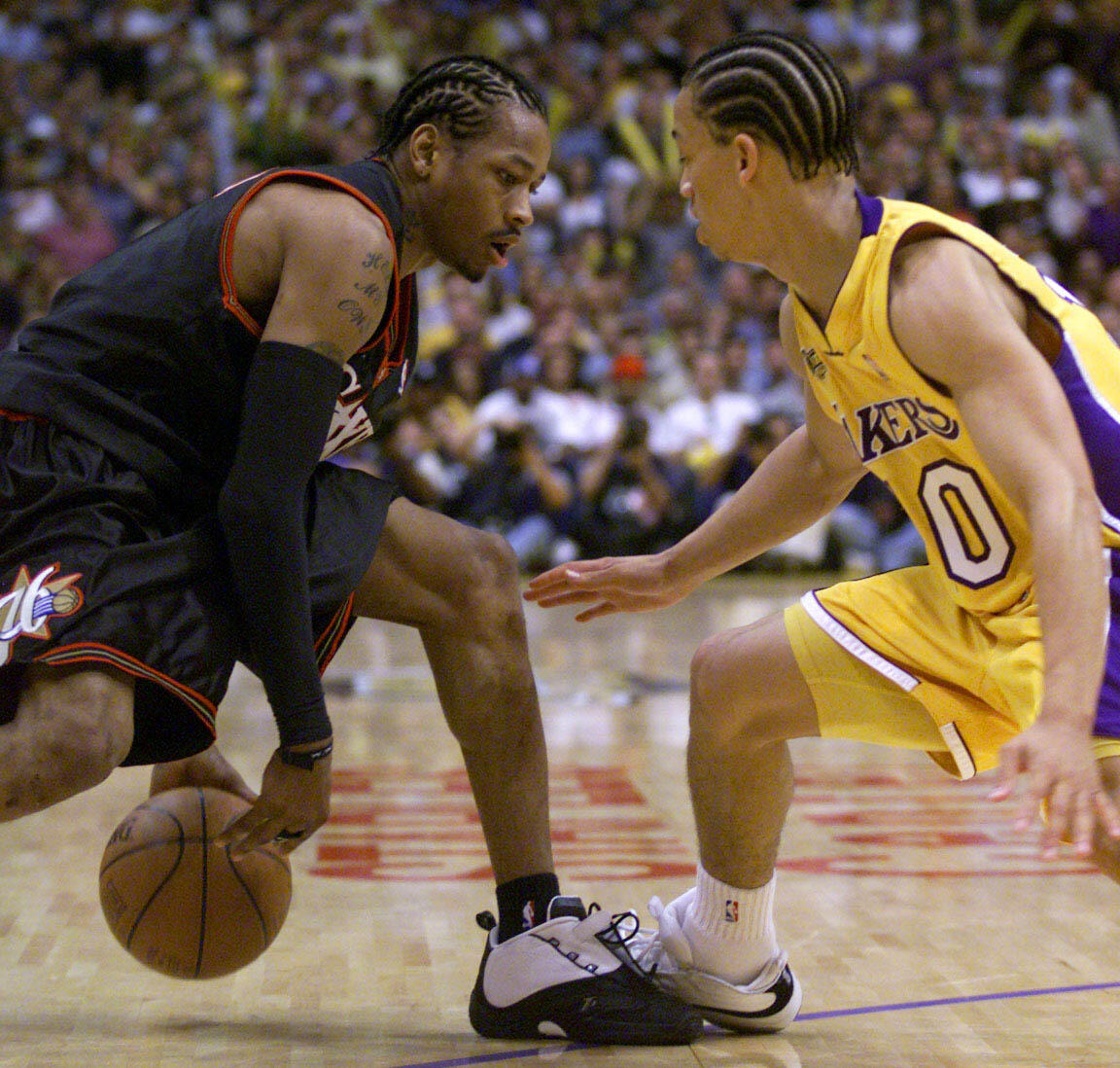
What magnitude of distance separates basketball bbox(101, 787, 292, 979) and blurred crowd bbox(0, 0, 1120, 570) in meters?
7.70

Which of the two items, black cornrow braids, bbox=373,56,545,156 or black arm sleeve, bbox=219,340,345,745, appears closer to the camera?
black arm sleeve, bbox=219,340,345,745

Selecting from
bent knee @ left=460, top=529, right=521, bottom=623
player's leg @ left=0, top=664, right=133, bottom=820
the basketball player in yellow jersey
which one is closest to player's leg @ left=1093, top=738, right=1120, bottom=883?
the basketball player in yellow jersey

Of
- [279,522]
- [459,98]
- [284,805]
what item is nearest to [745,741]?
[284,805]

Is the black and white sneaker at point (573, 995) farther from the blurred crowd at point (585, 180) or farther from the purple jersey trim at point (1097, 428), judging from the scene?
the blurred crowd at point (585, 180)

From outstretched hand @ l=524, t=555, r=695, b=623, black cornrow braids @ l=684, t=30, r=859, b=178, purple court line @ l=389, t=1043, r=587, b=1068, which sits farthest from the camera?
outstretched hand @ l=524, t=555, r=695, b=623

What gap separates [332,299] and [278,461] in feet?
0.91

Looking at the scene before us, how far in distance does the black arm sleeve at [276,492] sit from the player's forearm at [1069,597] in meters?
1.12

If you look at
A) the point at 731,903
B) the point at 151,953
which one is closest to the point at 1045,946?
the point at 731,903

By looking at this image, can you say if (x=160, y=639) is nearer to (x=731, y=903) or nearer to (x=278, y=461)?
(x=278, y=461)

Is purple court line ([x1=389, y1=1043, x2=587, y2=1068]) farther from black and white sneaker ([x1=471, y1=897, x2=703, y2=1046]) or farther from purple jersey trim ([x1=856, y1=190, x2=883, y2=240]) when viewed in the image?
purple jersey trim ([x1=856, y1=190, x2=883, y2=240])

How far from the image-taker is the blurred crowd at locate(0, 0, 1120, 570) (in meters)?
10.8

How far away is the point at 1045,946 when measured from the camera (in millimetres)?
3143

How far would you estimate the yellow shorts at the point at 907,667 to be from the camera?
2529 mm

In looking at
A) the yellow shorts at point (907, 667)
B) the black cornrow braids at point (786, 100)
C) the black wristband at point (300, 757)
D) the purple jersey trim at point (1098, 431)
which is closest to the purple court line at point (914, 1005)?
the yellow shorts at point (907, 667)
